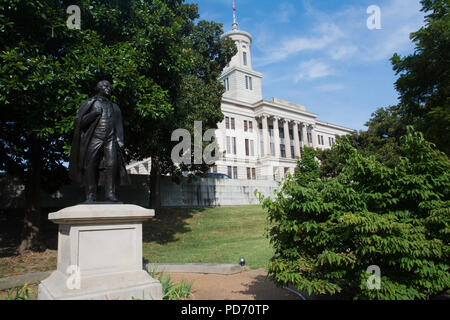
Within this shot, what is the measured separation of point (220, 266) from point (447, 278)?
18.3ft

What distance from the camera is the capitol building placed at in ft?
157

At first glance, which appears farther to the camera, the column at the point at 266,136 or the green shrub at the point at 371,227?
the column at the point at 266,136

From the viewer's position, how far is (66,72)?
847 cm

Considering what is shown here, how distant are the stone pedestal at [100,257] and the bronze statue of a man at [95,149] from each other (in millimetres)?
586

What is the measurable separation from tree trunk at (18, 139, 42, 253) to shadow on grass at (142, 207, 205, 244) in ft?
15.2

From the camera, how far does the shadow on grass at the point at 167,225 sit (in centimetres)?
1489

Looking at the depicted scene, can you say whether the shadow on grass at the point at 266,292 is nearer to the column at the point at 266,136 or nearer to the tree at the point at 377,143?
the tree at the point at 377,143

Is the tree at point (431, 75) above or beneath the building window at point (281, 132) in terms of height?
beneath

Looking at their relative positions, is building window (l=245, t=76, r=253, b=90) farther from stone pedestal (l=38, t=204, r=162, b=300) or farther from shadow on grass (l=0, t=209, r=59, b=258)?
stone pedestal (l=38, t=204, r=162, b=300)

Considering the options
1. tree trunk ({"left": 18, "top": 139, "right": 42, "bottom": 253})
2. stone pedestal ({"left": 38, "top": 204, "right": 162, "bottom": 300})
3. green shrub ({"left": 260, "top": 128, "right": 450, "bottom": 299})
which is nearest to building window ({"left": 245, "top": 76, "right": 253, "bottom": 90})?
tree trunk ({"left": 18, "top": 139, "right": 42, "bottom": 253})

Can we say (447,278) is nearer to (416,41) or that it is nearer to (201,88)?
(416,41)

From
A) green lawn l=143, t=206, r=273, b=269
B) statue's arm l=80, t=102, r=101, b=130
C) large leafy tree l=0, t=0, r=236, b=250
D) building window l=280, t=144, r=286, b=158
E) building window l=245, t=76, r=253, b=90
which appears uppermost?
building window l=245, t=76, r=253, b=90

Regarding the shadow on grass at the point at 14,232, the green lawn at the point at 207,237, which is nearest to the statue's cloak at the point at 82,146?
the green lawn at the point at 207,237
